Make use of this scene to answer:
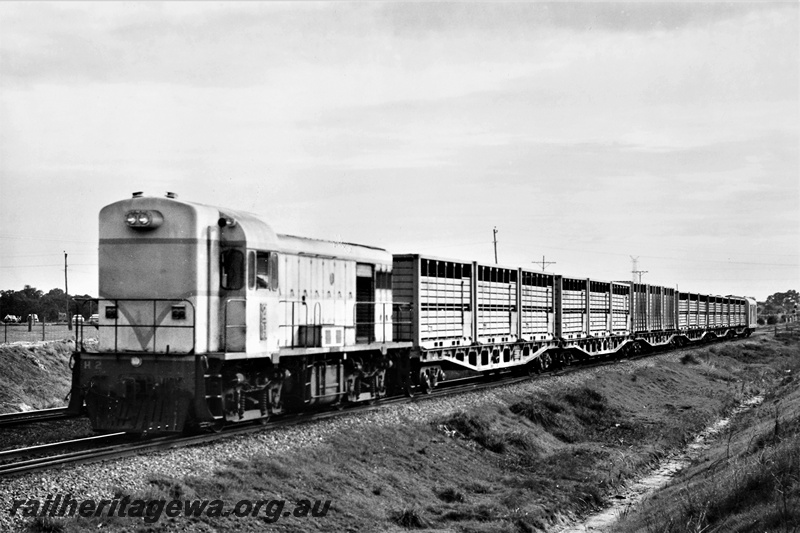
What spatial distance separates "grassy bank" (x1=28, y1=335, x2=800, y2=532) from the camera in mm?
11188

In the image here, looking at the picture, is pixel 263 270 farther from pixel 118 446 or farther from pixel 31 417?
pixel 31 417

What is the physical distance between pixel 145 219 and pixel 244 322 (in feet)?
8.17

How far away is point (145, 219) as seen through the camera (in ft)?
47.8

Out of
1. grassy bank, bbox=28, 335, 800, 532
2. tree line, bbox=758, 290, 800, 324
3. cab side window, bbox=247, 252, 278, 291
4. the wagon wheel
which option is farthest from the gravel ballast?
tree line, bbox=758, 290, 800, 324

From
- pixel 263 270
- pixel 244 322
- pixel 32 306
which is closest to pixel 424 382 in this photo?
pixel 263 270

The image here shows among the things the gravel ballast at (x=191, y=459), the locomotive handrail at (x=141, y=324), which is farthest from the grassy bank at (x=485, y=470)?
the locomotive handrail at (x=141, y=324)

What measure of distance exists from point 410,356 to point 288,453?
29.1 feet

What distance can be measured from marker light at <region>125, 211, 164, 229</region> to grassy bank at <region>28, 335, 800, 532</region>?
463cm

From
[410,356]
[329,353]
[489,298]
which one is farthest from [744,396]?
[329,353]

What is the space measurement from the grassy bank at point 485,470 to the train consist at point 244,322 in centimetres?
181

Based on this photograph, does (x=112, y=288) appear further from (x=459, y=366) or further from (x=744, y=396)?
(x=744, y=396)

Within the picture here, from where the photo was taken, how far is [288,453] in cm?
1341

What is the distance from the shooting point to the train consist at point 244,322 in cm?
1395

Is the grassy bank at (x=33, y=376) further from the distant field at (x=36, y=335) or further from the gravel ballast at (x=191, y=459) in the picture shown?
the gravel ballast at (x=191, y=459)
